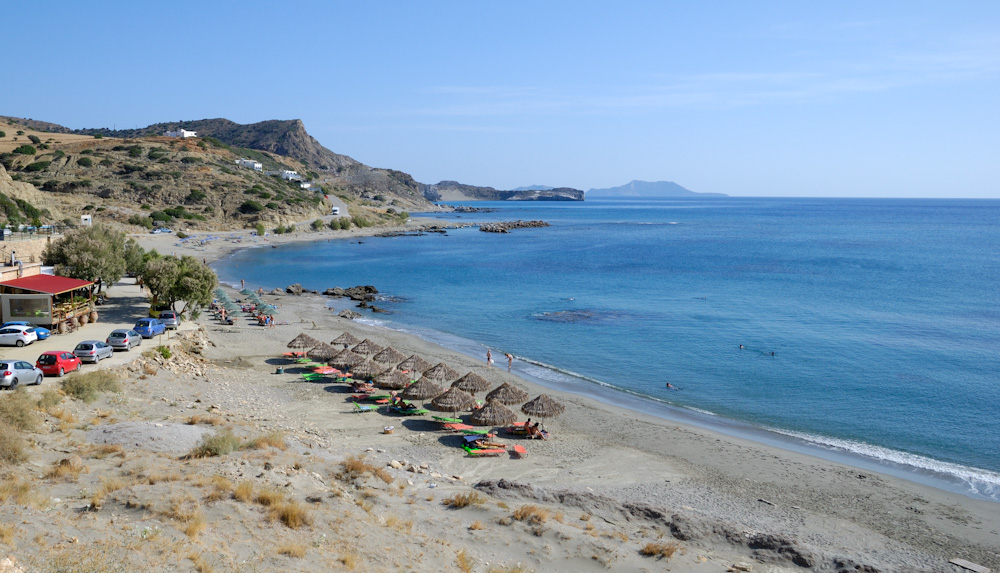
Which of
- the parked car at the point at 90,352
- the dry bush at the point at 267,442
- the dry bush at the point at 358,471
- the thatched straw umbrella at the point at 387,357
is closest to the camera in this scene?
the dry bush at the point at 358,471

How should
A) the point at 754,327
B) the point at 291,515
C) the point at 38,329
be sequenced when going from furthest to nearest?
the point at 754,327
the point at 38,329
the point at 291,515

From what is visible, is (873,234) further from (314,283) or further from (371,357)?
(371,357)

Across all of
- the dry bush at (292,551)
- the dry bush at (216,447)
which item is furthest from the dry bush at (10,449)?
the dry bush at (292,551)

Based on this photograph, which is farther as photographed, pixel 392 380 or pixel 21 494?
pixel 392 380

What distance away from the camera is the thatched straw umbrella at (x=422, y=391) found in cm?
2555

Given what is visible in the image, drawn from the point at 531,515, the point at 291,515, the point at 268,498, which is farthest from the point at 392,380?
the point at 291,515

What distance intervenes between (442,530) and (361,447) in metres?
7.48

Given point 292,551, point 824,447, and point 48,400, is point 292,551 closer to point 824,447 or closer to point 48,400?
point 48,400

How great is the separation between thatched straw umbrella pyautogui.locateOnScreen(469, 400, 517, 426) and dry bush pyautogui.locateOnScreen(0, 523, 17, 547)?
49.2ft

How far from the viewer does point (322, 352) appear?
31188 millimetres

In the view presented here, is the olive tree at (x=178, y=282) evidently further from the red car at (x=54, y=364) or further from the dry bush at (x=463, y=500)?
the dry bush at (x=463, y=500)

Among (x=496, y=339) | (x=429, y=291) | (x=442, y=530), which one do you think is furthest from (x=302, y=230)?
(x=442, y=530)

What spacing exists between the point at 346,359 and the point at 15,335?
13.5 m

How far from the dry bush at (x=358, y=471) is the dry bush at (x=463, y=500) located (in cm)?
197
